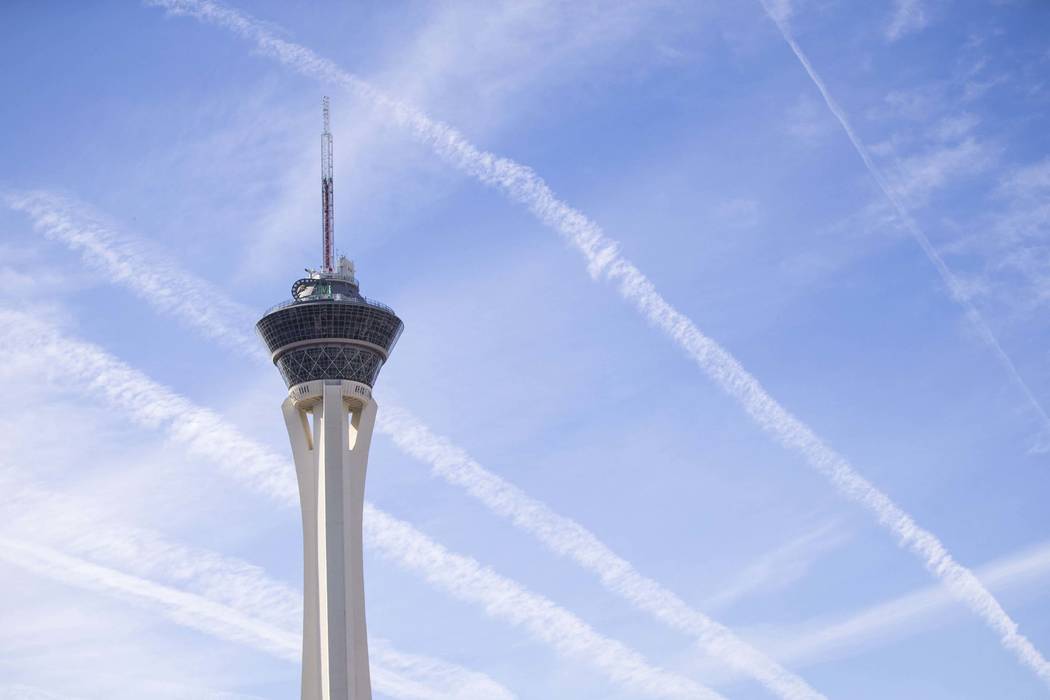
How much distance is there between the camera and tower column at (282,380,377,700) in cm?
15175

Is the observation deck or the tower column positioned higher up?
the observation deck

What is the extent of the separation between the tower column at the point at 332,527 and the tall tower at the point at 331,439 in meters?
0.09

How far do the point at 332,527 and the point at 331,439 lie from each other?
29.0ft

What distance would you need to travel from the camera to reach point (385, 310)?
551ft

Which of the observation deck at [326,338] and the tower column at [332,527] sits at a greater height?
the observation deck at [326,338]

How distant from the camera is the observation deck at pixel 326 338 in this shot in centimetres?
16375

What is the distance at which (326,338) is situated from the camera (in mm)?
164125

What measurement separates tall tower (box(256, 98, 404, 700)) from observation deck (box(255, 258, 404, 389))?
0.10 metres

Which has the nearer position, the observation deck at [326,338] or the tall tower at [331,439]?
the tall tower at [331,439]

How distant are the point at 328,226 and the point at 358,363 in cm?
1968

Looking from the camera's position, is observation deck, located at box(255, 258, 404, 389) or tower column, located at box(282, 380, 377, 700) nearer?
tower column, located at box(282, 380, 377, 700)

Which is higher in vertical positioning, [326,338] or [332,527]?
[326,338]

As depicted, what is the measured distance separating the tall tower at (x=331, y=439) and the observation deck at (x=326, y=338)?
10 cm

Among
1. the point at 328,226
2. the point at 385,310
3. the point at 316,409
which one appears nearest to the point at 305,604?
the point at 316,409
